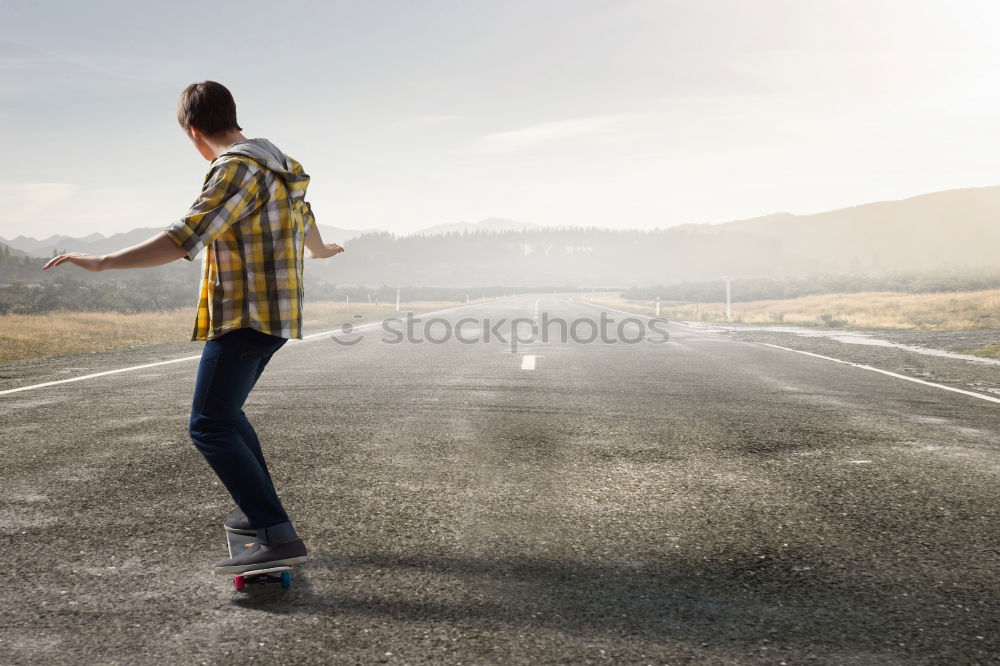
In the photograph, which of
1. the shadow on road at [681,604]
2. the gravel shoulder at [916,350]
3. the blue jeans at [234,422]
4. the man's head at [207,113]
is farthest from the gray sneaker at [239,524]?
the gravel shoulder at [916,350]

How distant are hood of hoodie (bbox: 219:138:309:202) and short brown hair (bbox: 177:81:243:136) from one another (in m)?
0.10

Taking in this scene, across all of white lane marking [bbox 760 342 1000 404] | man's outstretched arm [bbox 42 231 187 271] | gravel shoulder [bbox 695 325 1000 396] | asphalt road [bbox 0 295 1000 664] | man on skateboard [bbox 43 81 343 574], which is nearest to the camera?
asphalt road [bbox 0 295 1000 664]

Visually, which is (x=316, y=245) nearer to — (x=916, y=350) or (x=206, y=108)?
(x=206, y=108)

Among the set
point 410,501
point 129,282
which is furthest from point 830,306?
point 410,501

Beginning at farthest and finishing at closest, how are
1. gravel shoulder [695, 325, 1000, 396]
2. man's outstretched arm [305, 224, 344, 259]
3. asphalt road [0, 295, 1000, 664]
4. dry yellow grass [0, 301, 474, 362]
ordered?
dry yellow grass [0, 301, 474, 362] → gravel shoulder [695, 325, 1000, 396] → man's outstretched arm [305, 224, 344, 259] → asphalt road [0, 295, 1000, 664]

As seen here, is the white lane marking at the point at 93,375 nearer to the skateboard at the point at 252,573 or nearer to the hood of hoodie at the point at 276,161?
the skateboard at the point at 252,573

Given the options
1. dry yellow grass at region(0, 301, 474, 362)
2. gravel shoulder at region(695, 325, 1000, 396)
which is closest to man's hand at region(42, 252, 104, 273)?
gravel shoulder at region(695, 325, 1000, 396)

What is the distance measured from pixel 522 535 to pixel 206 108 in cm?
226

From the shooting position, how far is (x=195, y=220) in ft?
8.63

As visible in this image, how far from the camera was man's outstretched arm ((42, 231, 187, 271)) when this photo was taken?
2615 mm

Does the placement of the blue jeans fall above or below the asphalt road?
above

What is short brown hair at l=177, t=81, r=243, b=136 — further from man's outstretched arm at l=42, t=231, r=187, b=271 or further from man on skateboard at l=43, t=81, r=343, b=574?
man's outstretched arm at l=42, t=231, r=187, b=271

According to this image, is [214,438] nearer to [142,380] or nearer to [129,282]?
[142,380]

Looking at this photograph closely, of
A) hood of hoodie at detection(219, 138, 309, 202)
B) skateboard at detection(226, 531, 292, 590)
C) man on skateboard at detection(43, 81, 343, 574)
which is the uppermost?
hood of hoodie at detection(219, 138, 309, 202)
